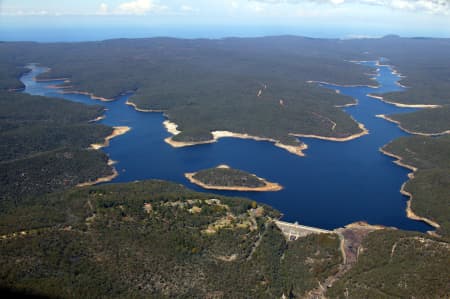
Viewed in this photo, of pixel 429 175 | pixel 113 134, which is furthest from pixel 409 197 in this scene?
pixel 113 134

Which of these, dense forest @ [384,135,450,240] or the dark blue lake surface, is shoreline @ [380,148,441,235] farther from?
the dark blue lake surface

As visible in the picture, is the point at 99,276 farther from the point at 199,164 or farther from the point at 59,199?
the point at 199,164

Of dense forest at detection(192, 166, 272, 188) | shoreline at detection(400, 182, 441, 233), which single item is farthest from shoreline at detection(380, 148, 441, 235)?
dense forest at detection(192, 166, 272, 188)

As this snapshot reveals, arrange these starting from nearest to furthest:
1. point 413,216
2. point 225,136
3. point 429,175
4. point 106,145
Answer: point 413,216 < point 429,175 < point 106,145 < point 225,136

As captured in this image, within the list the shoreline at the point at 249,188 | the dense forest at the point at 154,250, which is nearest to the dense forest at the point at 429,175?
the dense forest at the point at 154,250

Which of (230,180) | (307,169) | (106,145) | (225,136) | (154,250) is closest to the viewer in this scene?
(154,250)

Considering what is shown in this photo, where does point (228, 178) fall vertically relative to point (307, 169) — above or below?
above

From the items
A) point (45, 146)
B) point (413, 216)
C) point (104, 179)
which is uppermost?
point (45, 146)

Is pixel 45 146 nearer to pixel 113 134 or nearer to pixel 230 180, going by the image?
pixel 113 134

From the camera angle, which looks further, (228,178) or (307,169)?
(307,169)

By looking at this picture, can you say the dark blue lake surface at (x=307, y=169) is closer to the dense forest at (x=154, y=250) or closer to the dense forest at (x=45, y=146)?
the dense forest at (x=45, y=146)
